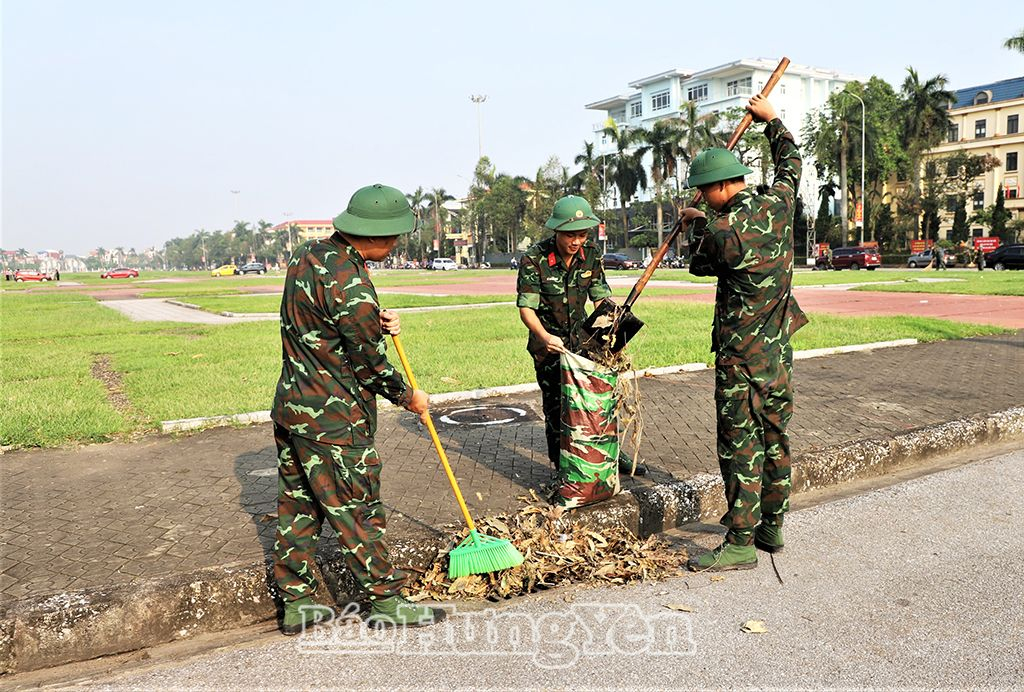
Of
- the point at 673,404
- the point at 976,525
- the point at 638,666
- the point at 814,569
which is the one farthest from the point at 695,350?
the point at 638,666

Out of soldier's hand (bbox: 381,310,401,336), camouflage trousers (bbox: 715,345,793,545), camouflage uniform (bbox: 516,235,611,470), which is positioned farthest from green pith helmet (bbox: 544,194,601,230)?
soldier's hand (bbox: 381,310,401,336)

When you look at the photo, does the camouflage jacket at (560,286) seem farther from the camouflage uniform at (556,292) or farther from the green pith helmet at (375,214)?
the green pith helmet at (375,214)

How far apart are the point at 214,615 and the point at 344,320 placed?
1.47 m

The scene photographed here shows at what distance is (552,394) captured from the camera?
4566mm

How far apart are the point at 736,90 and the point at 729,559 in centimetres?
8205

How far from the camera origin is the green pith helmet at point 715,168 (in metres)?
3.49

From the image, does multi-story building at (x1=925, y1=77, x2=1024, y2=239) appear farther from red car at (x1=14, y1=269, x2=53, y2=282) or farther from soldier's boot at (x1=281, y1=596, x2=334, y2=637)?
red car at (x1=14, y1=269, x2=53, y2=282)

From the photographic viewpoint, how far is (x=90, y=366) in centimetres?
977

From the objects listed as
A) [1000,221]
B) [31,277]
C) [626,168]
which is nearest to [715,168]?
[1000,221]

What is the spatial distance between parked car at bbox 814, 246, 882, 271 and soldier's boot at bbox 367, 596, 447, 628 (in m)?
43.7

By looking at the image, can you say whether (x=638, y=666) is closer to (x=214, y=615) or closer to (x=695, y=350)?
(x=214, y=615)

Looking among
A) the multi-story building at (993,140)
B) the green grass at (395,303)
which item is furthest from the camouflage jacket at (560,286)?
the multi-story building at (993,140)

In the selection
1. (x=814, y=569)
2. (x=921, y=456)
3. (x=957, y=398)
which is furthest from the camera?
(x=957, y=398)

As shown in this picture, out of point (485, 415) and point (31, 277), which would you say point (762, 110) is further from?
point (31, 277)
